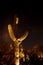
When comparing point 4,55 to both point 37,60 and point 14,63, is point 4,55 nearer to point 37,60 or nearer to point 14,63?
point 14,63

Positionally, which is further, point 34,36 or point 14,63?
point 34,36

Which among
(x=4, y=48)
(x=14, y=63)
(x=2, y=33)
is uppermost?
(x=2, y=33)

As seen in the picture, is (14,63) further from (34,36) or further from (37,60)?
(34,36)

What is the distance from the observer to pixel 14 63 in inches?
216

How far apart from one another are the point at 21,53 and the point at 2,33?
86 cm

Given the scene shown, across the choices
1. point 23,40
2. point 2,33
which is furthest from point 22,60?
point 2,33

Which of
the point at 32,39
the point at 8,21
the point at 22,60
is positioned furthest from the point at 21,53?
the point at 8,21

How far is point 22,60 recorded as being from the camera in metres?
5.70

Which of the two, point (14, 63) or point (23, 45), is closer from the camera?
point (14, 63)

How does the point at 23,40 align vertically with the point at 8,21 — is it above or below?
below

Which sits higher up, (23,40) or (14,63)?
(23,40)

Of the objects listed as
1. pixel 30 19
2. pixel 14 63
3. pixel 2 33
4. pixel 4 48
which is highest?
pixel 30 19

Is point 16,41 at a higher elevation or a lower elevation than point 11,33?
lower

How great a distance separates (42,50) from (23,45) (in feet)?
2.08
